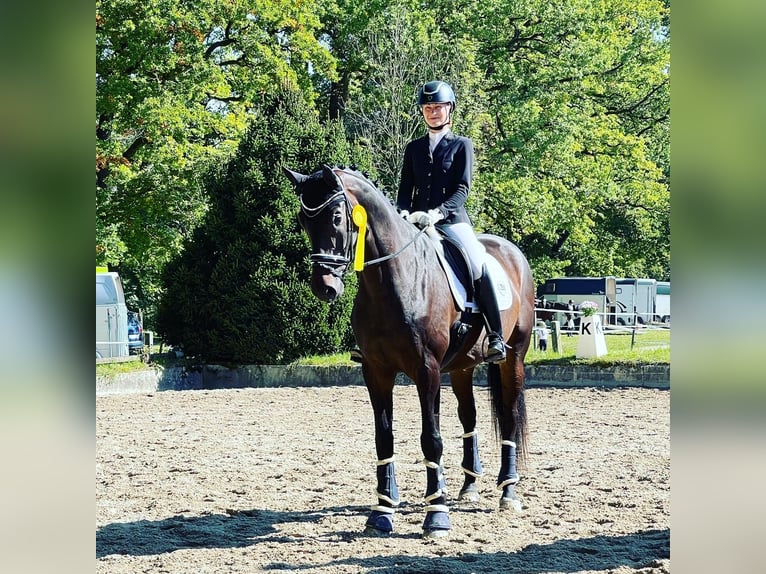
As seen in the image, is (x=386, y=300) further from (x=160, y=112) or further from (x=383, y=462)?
(x=160, y=112)

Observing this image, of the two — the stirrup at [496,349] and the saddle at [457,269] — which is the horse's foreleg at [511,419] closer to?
the stirrup at [496,349]

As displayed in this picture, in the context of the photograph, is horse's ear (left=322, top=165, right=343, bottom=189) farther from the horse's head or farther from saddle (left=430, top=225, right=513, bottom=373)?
saddle (left=430, top=225, right=513, bottom=373)

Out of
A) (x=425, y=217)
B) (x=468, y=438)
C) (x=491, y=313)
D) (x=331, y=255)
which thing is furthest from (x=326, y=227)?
(x=468, y=438)

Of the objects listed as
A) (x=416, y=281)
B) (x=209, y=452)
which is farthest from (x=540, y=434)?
(x=416, y=281)

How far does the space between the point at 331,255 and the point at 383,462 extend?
175 centimetres

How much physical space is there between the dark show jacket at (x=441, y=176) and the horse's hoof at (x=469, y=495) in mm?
2315

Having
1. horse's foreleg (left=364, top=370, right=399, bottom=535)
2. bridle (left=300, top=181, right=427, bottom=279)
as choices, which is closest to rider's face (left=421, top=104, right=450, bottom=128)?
bridle (left=300, top=181, right=427, bottom=279)

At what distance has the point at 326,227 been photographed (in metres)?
5.70

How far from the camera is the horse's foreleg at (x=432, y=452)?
20.4 ft

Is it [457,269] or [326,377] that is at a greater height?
[457,269]

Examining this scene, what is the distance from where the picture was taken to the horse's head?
18.5ft

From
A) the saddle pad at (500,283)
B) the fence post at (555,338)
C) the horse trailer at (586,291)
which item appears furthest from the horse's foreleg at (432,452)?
the horse trailer at (586,291)
